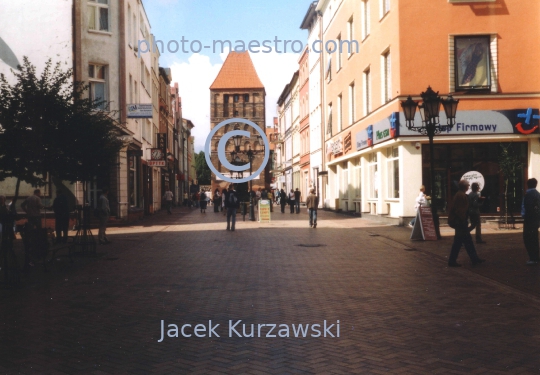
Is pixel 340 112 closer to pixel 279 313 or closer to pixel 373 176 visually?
pixel 373 176

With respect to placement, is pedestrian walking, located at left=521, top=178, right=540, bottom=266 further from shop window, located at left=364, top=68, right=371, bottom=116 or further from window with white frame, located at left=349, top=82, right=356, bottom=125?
window with white frame, located at left=349, top=82, right=356, bottom=125

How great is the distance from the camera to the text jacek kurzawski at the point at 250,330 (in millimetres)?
6758

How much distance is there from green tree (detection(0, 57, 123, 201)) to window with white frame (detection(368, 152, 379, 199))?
54.4 ft

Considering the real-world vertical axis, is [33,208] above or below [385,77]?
below

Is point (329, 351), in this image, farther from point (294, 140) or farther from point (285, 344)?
point (294, 140)

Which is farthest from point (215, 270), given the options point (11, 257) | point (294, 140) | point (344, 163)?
point (294, 140)

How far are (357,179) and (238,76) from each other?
6071 centimetres

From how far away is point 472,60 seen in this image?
24.9 m

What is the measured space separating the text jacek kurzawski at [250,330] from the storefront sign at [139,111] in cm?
2249

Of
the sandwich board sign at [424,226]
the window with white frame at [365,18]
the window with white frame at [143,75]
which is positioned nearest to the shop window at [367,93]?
the window with white frame at [365,18]

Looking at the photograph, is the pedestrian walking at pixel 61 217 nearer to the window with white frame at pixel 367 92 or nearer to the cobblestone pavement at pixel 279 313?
the cobblestone pavement at pixel 279 313

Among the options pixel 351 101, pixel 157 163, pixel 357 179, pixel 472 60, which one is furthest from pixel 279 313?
pixel 157 163

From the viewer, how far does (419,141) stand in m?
24.7

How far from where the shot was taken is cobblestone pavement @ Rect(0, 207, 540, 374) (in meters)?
5.66
